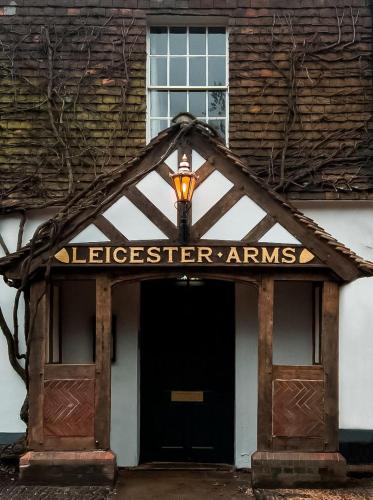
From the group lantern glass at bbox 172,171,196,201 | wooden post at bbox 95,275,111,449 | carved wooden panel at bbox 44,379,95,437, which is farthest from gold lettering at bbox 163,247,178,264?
carved wooden panel at bbox 44,379,95,437

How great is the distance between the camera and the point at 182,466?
804 centimetres

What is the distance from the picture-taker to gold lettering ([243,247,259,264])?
6.87 m

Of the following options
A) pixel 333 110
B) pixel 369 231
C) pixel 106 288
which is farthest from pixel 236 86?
pixel 106 288

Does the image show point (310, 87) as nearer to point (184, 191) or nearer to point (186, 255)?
point (184, 191)

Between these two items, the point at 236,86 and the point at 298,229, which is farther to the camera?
the point at 236,86

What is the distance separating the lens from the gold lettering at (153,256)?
6871mm

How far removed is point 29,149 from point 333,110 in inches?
168

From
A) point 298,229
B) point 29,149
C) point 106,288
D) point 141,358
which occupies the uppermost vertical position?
point 29,149

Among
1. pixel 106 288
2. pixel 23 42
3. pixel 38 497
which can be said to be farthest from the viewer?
pixel 23 42

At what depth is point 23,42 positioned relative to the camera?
8680 mm

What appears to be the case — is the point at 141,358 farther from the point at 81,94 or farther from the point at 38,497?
the point at 81,94

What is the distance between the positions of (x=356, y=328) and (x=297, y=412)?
69.7 inches

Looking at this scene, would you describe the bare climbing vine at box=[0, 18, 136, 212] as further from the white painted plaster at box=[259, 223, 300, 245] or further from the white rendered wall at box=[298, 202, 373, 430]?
the white rendered wall at box=[298, 202, 373, 430]

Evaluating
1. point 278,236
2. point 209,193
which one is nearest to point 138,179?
point 209,193
